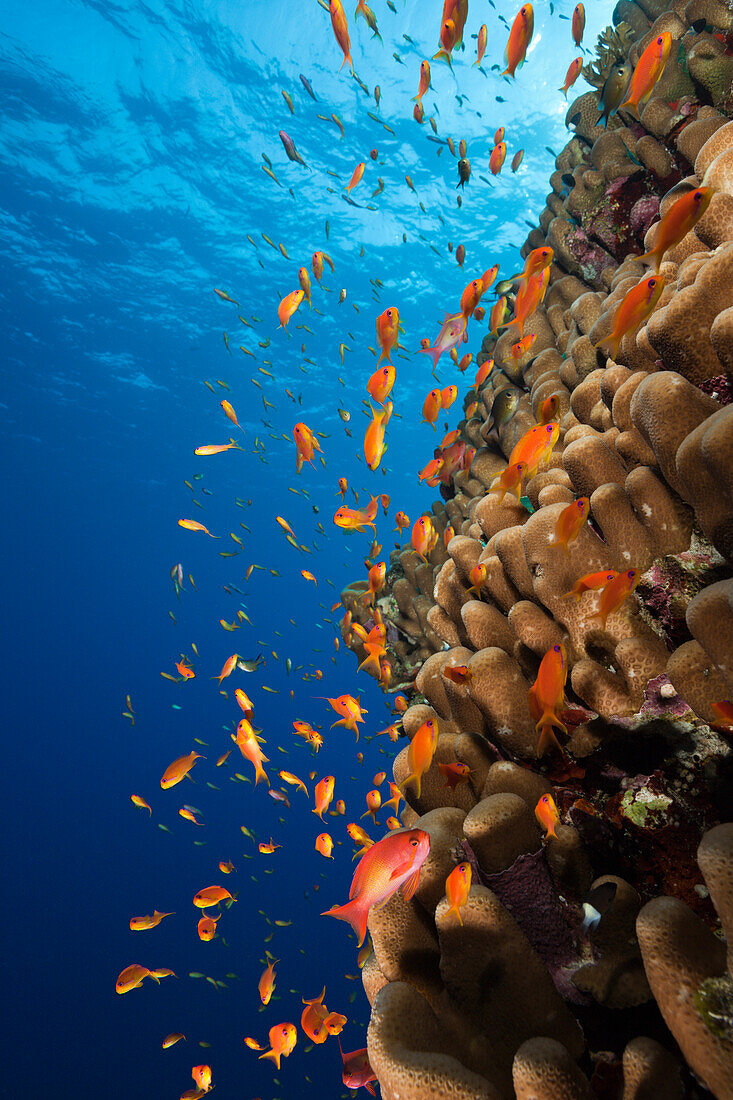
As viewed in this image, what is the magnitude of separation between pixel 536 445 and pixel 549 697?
4.59ft

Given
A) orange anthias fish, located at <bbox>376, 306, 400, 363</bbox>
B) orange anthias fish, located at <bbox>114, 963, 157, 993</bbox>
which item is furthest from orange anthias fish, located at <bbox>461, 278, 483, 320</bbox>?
orange anthias fish, located at <bbox>114, 963, 157, 993</bbox>

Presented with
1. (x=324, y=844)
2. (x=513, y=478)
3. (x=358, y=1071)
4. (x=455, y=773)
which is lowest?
(x=358, y=1071)

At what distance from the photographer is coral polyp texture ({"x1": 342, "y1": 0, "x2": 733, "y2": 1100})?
1.26 m

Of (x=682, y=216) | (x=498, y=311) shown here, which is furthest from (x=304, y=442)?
(x=682, y=216)

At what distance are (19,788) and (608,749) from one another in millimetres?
66289

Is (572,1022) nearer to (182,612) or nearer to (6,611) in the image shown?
(6,611)

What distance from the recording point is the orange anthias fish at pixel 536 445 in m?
2.57

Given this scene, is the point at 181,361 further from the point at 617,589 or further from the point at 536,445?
the point at 617,589

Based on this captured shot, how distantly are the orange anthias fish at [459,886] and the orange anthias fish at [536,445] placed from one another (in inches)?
77.9

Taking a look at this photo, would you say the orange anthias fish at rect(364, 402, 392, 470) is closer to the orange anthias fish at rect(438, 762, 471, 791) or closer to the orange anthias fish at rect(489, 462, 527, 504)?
the orange anthias fish at rect(489, 462, 527, 504)

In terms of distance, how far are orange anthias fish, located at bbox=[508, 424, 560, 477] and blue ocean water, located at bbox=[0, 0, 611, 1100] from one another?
7.69ft

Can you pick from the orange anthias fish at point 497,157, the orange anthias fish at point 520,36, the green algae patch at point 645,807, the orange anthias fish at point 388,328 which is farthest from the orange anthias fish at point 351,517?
the orange anthias fish at point 497,157

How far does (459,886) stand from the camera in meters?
1.50

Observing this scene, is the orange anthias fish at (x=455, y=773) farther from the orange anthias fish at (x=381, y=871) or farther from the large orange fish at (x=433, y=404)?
the large orange fish at (x=433, y=404)
